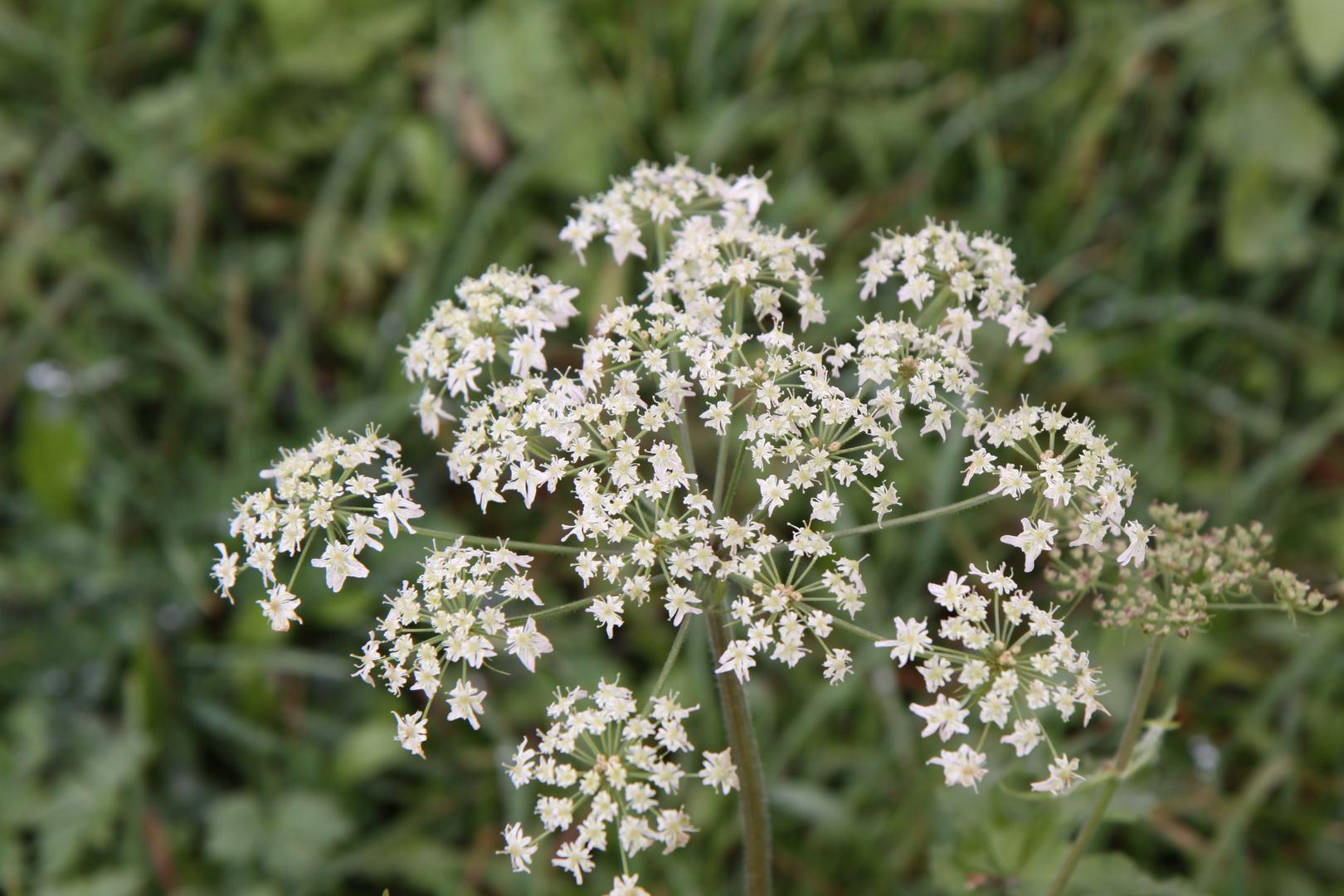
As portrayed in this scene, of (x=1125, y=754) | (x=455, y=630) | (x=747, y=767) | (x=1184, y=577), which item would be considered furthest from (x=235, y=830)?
(x=1184, y=577)

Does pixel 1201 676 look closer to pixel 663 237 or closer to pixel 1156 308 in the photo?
pixel 1156 308

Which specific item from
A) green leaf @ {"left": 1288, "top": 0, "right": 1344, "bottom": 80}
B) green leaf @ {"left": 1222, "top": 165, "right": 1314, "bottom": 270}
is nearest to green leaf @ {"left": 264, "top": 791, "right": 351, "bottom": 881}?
green leaf @ {"left": 1222, "top": 165, "right": 1314, "bottom": 270}

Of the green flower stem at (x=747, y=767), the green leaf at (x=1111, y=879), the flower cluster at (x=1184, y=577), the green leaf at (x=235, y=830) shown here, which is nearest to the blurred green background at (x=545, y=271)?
the green leaf at (x=235, y=830)

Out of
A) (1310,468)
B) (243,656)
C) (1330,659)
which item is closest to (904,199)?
(1310,468)

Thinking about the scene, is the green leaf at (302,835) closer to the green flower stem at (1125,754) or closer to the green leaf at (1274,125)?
the green flower stem at (1125,754)

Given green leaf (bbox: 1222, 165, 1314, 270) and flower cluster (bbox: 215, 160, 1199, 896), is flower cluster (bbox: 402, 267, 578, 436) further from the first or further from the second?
green leaf (bbox: 1222, 165, 1314, 270)
